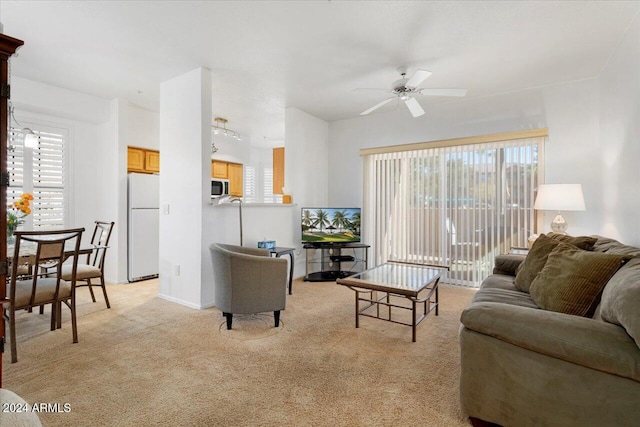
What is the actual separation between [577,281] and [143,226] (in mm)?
4991

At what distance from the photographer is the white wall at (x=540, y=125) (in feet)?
12.1

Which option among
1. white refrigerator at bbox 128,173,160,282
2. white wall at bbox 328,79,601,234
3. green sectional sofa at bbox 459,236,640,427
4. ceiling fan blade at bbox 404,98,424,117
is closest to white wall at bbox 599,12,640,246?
white wall at bbox 328,79,601,234

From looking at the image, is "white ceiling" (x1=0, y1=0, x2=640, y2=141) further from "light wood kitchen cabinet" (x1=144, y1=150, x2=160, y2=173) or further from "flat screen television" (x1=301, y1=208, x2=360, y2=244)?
"flat screen television" (x1=301, y1=208, x2=360, y2=244)

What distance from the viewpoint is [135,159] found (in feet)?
15.5

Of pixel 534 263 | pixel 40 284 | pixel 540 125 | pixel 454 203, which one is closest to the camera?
pixel 534 263

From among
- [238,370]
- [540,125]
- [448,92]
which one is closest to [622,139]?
[540,125]

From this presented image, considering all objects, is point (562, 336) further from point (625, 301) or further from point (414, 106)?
point (414, 106)

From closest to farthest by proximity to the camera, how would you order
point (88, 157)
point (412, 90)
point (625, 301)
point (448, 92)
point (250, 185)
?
point (625, 301) → point (448, 92) → point (412, 90) → point (88, 157) → point (250, 185)

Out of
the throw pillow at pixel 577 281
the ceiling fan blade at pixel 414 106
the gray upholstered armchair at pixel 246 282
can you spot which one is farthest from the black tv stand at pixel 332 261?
the throw pillow at pixel 577 281

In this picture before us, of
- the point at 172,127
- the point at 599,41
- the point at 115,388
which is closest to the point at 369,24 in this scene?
the point at 599,41

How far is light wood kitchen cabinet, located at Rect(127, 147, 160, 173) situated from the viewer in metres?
4.68

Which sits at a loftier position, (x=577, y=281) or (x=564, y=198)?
(x=564, y=198)

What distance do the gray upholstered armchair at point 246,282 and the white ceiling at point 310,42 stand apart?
1968mm

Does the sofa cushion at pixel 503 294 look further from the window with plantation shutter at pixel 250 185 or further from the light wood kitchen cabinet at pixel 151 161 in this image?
the window with plantation shutter at pixel 250 185
